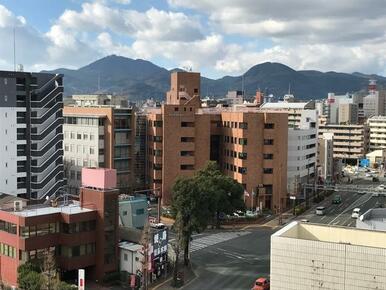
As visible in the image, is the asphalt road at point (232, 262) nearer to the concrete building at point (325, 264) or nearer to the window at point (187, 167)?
the concrete building at point (325, 264)

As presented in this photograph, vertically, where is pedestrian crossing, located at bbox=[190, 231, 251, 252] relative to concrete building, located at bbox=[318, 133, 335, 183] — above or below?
below

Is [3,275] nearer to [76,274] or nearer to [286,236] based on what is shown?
[76,274]

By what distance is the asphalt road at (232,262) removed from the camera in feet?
118

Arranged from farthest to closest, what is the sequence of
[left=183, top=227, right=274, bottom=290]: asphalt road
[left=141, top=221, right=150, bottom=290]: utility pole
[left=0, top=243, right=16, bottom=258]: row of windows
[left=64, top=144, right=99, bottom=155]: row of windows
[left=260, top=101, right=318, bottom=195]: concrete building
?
1. [left=260, top=101, right=318, bottom=195]: concrete building
2. [left=64, top=144, right=99, bottom=155]: row of windows
3. [left=183, top=227, right=274, bottom=290]: asphalt road
4. [left=0, top=243, right=16, bottom=258]: row of windows
5. [left=141, top=221, right=150, bottom=290]: utility pole

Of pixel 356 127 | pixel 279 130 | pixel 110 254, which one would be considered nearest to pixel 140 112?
pixel 279 130

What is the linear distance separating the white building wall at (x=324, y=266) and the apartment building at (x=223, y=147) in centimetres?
3989

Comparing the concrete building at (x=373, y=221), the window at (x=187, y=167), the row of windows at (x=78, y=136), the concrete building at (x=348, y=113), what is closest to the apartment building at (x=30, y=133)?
the row of windows at (x=78, y=136)

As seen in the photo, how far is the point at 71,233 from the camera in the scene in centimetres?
3459

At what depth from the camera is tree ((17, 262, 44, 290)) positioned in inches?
1156

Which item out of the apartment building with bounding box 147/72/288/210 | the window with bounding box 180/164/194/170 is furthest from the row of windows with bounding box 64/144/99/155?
the window with bounding box 180/164/194/170

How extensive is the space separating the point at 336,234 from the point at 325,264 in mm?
3687

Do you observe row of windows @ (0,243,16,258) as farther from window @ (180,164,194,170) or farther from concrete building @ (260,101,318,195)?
concrete building @ (260,101,318,195)

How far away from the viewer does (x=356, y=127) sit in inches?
4793

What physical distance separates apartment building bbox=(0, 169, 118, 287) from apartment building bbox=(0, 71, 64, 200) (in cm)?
2013
